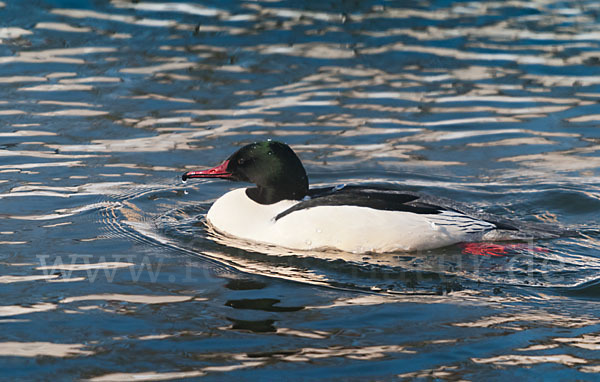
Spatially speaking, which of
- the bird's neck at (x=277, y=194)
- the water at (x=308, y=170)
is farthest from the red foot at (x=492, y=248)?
the bird's neck at (x=277, y=194)

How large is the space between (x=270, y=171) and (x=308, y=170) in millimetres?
2025

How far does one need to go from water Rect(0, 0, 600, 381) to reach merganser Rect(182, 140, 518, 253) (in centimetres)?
14

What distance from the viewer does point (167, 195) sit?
8.98 meters

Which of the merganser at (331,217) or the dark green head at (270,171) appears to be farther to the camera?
the dark green head at (270,171)

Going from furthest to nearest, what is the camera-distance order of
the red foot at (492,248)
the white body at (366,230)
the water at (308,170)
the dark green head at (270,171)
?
the dark green head at (270,171), the red foot at (492,248), the white body at (366,230), the water at (308,170)

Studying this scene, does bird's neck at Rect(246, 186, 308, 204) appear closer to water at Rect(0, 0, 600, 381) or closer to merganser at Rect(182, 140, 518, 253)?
merganser at Rect(182, 140, 518, 253)

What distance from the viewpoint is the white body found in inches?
289

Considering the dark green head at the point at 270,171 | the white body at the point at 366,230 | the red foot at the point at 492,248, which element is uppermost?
the dark green head at the point at 270,171

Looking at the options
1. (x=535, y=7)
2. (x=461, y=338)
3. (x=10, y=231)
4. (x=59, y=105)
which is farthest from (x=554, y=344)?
(x=535, y=7)

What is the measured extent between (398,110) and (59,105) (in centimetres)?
436

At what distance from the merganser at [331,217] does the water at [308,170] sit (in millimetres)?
140

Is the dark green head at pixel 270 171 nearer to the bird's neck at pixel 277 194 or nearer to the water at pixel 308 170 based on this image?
the bird's neck at pixel 277 194

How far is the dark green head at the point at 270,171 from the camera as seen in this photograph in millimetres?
7801

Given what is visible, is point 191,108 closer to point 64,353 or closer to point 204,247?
point 204,247
